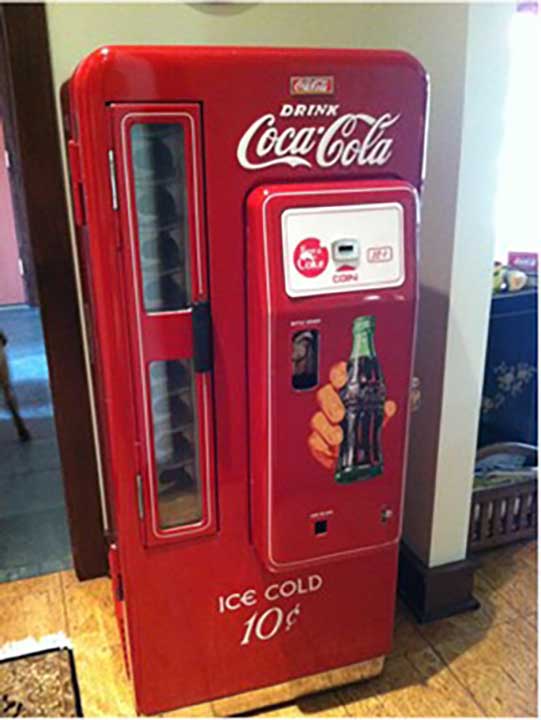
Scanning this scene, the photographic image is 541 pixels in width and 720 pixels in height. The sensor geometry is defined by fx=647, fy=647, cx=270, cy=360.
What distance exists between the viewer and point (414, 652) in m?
1.83

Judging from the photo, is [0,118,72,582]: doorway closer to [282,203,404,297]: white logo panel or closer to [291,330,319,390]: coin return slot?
[291,330,319,390]: coin return slot

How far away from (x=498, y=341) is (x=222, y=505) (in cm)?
121

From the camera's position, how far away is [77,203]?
1.29m

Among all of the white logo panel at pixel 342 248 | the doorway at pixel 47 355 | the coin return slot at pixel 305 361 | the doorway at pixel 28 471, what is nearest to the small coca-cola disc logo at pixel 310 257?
the white logo panel at pixel 342 248

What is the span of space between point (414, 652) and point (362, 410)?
34.1 inches

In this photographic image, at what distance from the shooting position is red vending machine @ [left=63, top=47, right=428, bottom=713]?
1204 mm

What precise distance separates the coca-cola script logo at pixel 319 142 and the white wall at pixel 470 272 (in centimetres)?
36

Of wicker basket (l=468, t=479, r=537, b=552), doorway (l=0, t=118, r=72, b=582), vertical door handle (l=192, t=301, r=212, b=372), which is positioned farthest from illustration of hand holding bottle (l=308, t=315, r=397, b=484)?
doorway (l=0, t=118, r=72, b=582)

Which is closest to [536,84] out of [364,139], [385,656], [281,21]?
[281,21]

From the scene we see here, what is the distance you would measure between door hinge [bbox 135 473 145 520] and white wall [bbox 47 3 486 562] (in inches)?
33.8

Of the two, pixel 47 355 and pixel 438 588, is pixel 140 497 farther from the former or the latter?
pixel 438 588

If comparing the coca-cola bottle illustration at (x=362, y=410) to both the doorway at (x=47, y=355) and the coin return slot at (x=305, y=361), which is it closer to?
the coin return slot at (x=305, y=361)

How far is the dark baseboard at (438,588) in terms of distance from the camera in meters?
1.92

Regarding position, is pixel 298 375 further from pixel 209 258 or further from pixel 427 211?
pixel 427 211
